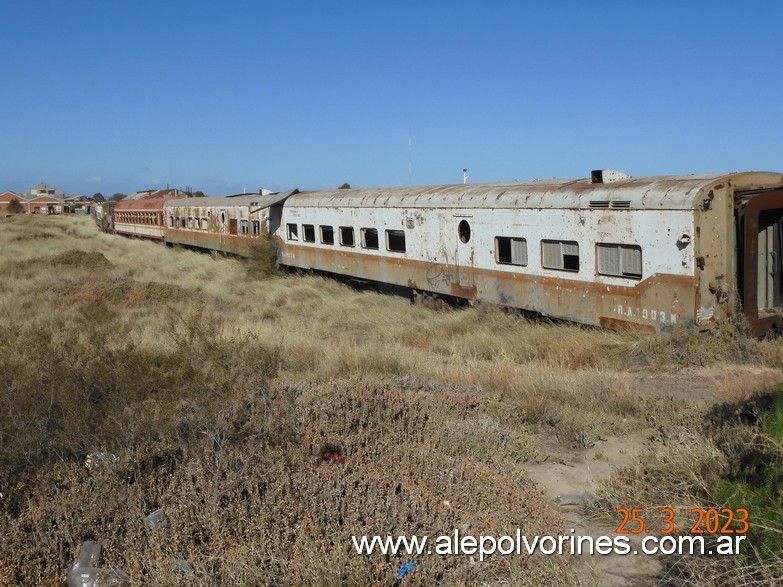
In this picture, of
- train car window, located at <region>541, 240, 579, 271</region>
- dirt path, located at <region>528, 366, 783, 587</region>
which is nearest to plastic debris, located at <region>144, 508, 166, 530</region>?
dirt path, located at <region>528, 366, 783, 587</region>

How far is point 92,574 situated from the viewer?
382cm

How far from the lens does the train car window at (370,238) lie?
16.0 metres

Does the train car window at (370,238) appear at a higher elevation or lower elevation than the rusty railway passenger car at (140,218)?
lower

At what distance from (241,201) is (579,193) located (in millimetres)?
14569

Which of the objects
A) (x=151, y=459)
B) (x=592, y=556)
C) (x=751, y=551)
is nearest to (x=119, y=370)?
(x=151, y=459)

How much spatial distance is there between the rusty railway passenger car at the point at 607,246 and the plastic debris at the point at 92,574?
7773mm

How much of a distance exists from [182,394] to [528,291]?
270 inches

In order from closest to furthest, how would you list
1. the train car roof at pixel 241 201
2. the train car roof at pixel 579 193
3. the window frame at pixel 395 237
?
1. the train car roof at pixel 579 193
2. the window frame at pixel 395 237
3. the train car roof at pixel 241 201

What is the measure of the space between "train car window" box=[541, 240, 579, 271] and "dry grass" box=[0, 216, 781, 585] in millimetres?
1049

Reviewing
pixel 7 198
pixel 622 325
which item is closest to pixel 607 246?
pixel 622 325

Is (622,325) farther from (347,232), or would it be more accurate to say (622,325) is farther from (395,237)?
(347,232)

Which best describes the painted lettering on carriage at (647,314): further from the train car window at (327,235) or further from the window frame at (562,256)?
the train car window at (327,235)

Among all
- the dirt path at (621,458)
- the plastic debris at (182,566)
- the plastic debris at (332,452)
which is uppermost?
the plastic debris at (182,566)

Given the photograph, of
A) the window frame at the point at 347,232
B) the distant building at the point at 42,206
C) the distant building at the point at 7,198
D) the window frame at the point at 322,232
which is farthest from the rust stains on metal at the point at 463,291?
the distant building at the point at 7,198
